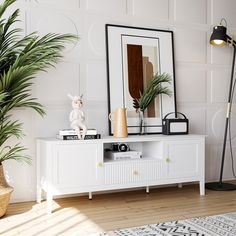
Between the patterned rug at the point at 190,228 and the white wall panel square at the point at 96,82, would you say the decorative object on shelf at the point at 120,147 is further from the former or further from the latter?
the patterned rug at the point at 190,228

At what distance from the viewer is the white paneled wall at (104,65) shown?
10.7 ft

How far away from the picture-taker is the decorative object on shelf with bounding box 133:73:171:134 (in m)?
3.57

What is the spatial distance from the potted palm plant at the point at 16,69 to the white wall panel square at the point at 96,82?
14.3 inches

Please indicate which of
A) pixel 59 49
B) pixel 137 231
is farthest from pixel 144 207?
pixel 59 49

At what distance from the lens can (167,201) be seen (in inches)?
128

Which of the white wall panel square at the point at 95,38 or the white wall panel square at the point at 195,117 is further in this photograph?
the white wall panel square at the point at 195,117

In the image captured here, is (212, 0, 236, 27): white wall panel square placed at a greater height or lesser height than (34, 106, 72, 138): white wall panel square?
greater

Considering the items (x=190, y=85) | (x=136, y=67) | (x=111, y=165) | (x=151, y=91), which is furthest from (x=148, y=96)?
(x=111, y=165)

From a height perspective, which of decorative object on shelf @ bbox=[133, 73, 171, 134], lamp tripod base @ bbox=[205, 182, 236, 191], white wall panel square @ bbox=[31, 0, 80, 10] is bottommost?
lamp tripod base @ bbox=[205, 182, 236, 191]

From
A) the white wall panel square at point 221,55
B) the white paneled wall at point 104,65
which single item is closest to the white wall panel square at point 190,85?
the white paneled wall at point 104,65

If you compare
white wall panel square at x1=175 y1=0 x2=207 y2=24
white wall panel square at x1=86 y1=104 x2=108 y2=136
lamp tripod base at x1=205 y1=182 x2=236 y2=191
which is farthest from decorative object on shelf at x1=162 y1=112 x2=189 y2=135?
white wall panel square at x1=175 y1=0 x2=207 y2=24

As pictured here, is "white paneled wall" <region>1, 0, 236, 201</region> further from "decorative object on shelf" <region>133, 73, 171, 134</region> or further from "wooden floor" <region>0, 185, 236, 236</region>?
"wooden floor" <region>0, 185, 236, 236</region>

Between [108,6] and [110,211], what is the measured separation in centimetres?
202

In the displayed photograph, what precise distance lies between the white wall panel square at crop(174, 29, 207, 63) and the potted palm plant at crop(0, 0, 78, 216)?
50.7 inches
